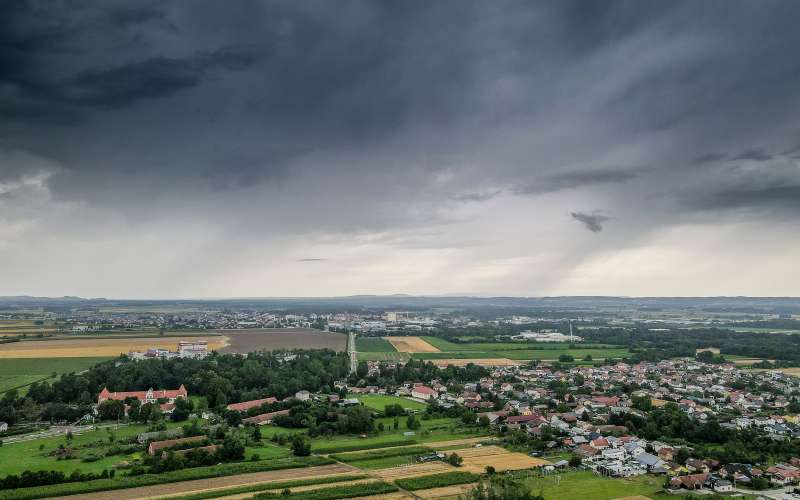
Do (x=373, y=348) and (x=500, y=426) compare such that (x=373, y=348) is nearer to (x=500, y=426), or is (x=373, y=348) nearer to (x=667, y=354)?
(x=667, y=354)

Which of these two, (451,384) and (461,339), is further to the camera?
(461,339)

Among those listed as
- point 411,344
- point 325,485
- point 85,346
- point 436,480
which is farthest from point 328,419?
point 85,346

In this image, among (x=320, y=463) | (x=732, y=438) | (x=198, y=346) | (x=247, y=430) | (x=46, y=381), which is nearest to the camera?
(x=320, y=463)

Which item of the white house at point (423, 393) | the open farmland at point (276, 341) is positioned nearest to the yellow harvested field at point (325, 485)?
the white house at point (423, 393)

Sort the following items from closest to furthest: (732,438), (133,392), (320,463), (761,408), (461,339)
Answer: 1. (320,463)
2. (732,438)
3. (761,408)
4. (133,392)
5. (461,339)

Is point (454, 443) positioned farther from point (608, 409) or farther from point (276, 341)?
point (276, 341)

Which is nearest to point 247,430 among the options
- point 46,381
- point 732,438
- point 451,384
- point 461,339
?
point 451,384

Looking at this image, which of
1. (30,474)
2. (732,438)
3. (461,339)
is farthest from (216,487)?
(461,339)
